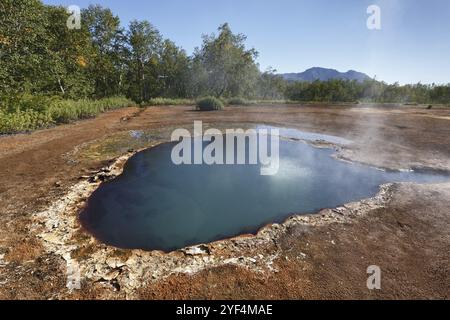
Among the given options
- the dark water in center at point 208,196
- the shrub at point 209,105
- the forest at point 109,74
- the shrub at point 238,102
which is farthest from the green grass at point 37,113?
the shrub at point 238,102

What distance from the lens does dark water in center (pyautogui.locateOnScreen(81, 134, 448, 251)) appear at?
17.1 ft

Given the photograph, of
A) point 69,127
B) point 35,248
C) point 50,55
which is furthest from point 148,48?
point 35,248

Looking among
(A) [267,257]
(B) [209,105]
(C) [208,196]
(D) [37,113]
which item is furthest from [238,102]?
(A) [267,257]

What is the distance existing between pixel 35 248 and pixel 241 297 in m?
3.50

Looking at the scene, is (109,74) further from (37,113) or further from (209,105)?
(37,113)

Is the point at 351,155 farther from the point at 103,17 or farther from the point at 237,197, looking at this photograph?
the point at 103,17

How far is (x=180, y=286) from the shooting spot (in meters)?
3.60

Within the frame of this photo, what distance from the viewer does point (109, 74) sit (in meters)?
34.8

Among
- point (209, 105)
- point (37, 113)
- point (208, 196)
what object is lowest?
point (208, 196)

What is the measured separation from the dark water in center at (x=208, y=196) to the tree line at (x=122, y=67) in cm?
1123

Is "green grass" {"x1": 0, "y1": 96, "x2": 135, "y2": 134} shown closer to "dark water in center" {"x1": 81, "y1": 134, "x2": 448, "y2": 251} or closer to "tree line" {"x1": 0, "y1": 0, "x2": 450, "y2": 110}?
"tree line" {"x1": 0, "y1": 0, "x2": 450, "y2": 110}

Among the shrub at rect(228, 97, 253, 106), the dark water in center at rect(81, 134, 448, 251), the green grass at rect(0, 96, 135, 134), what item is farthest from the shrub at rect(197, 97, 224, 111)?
the dark water in center at rect(81, 134, 448, 251)

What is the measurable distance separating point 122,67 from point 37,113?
26.0 metres

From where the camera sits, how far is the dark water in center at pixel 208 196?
17.1 ft
